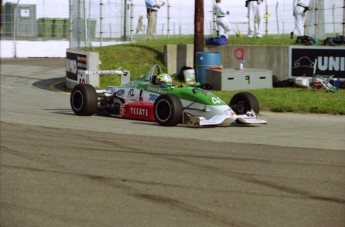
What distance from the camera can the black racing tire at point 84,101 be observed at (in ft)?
51.6

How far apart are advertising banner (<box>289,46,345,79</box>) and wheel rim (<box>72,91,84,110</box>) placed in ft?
25.4

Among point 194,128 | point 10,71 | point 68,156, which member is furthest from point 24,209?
point 10,71

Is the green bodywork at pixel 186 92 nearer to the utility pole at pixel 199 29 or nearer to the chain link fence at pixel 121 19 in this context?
the utility pole at pixel 199 29

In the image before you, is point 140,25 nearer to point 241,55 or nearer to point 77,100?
point 241,55

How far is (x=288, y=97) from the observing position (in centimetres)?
1858

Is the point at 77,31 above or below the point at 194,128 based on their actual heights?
above

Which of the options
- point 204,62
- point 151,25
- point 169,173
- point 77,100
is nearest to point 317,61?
point 204,62

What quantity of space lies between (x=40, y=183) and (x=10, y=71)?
72.1ft

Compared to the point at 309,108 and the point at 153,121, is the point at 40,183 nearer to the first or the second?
the point at 153,121

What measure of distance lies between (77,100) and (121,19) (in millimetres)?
16945

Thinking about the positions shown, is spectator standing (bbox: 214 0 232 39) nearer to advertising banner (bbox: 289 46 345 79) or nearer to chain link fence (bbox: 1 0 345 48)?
chain link fence (bbox: 1 0 345 48)

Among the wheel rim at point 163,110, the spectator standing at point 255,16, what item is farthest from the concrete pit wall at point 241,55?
the wheel rim at point 163,110

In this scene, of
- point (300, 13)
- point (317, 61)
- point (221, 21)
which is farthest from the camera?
point (221, 21)

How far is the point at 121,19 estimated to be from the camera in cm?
3269
